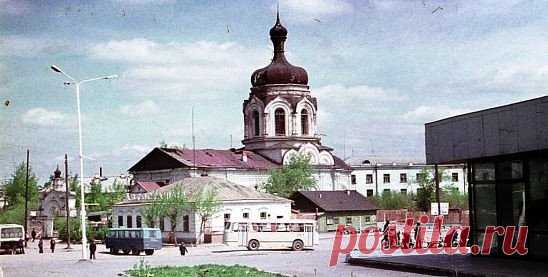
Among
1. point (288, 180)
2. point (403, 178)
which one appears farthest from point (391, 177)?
point (288, 180)

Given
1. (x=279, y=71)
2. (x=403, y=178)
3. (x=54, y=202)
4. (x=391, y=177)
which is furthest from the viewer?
(x=403, y=178)

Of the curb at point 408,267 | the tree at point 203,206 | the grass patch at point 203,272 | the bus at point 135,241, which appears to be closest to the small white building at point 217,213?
the tree at point 203,206

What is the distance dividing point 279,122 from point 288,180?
7.23m

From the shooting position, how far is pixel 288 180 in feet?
254

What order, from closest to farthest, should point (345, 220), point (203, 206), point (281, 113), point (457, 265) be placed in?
point (457, 265)
point (203, 206)
point (345, 220)
point (281, 113)

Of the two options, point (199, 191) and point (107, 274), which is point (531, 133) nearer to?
point (107, 274)

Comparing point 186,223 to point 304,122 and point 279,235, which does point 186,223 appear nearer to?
point 279,235

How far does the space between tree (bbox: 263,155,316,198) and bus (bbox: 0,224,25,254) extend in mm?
33284

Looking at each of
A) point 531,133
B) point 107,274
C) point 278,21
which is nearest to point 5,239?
point 107,274

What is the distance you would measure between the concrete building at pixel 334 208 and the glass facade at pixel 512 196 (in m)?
40.3

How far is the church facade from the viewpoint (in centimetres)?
7875

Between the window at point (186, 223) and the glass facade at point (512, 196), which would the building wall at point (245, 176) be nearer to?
the window at point (186, 223)

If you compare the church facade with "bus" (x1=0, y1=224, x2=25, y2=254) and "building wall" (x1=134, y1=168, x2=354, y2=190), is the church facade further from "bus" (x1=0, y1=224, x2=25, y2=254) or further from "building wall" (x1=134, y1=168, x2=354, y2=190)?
"bus" (x1=0, y1=224, x2=25, y2=254)

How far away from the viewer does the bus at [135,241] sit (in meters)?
40.4
